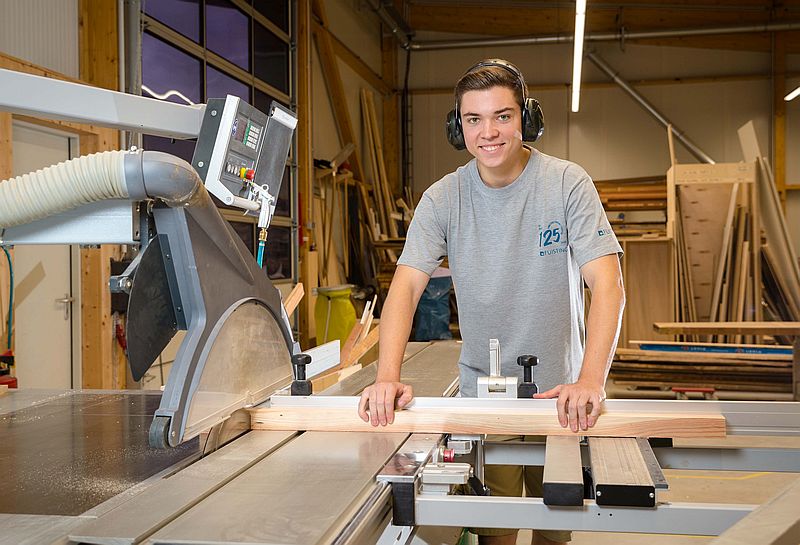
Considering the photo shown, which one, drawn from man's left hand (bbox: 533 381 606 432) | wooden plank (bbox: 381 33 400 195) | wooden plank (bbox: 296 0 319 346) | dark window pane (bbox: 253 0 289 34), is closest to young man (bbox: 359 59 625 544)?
man's left hand (bbox: 533 381 606 432)

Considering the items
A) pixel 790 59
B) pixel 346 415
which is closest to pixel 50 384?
pixel 346 415

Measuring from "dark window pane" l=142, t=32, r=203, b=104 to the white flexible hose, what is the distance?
430 centimetres

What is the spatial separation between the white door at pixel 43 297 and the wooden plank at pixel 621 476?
12.8 feet

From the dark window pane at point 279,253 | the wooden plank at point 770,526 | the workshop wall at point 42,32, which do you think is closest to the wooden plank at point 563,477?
the wooden plank at point 770,526

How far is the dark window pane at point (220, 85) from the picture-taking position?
6.34 metres

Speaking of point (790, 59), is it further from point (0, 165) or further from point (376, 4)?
point (0, 165)

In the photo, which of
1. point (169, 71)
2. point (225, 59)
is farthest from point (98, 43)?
point (225, 59)

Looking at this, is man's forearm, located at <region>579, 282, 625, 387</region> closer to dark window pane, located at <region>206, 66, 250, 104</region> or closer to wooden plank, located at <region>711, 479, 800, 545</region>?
wooden plank, located at <region>711, 479, 800, 545</region>

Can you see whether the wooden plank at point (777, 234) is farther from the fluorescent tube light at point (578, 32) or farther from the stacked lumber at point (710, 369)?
the fluorescent tube light at point (578, 32)

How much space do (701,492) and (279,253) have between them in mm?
4881

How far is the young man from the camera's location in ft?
6.01

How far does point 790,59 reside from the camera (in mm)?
11156

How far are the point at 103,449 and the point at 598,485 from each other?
972 mm

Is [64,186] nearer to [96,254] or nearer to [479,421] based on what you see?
[479,421]
